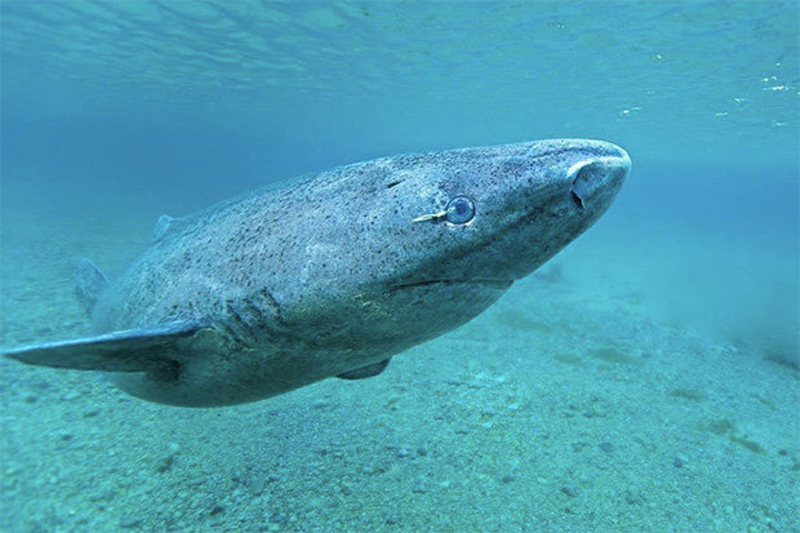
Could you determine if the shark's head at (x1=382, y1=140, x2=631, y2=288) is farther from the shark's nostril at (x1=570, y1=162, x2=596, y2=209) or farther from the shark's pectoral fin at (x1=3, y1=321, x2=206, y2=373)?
the shark's pectoral fin at (x1=3, y1=321, x2=206, y2=373)

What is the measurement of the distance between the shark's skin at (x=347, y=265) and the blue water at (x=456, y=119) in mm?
1851

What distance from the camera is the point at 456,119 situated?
41719 millimetres

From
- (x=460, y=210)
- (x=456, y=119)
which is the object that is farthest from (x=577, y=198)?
(x=456, y=119)

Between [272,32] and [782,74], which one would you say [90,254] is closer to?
[272,32]

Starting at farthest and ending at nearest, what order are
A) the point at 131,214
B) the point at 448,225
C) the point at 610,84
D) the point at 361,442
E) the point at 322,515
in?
the point at 131,214, the point at 610,84, the point at 361,442, the point at 322,515, the point at 448,225

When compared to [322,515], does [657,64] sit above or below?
above

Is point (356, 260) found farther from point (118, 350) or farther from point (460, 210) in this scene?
point (118, 350)

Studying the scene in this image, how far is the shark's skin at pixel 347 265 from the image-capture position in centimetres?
184

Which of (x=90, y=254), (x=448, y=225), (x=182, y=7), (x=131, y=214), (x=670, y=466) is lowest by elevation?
(x=131, y=214)

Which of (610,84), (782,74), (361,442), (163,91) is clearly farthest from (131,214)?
(782,74)

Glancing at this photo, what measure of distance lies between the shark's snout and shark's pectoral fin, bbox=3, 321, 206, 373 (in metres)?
2.17

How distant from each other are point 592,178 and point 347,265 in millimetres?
1171

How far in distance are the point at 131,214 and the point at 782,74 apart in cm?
3591

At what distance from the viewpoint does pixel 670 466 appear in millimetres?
4746
